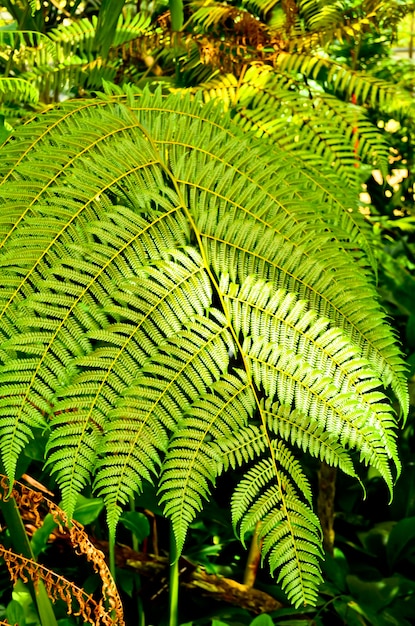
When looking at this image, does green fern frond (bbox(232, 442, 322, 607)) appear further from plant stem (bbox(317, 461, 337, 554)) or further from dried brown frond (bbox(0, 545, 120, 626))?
plant stem (bbox(317, 461, 337, 554))

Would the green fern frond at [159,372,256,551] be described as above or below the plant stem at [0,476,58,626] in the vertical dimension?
above

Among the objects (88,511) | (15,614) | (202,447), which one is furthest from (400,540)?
(202,447)

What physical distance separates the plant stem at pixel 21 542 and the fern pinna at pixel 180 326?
9.1 inches

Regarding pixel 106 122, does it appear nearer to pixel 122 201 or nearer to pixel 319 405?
pixel 122 201

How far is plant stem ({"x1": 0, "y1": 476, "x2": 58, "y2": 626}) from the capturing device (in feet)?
3.39

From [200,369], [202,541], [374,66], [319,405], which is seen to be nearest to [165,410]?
[200,369]

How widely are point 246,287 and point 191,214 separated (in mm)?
148

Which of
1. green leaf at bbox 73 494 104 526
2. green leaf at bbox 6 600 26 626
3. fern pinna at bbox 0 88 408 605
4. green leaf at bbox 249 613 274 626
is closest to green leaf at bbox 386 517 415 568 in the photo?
green leaf at bbox 249 613 274 626

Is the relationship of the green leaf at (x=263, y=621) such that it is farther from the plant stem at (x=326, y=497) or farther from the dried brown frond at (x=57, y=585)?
the dried brown frond at (x=57, y=585)

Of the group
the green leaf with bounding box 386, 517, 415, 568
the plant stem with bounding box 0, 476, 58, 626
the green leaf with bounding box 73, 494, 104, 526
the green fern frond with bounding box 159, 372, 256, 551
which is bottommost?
the green leaf with bounding box 386, 517, 415, 568

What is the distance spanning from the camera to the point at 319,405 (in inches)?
32.1

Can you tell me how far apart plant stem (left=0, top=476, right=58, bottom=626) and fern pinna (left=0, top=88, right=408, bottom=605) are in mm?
231

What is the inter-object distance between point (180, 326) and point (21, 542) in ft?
1.56

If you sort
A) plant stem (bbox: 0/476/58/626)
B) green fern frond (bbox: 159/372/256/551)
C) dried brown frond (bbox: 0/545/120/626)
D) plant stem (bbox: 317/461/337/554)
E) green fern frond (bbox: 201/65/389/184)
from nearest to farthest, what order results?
green fern frond (bbox: 159/372/256/551) < dried brown frond (bbox: 0/545/120/626) < plant stem (bbox: 0/476/58/626) < green fern frond (bbox: 201/65/389/184) < plant stem (bbox: 317/461/337/554)
